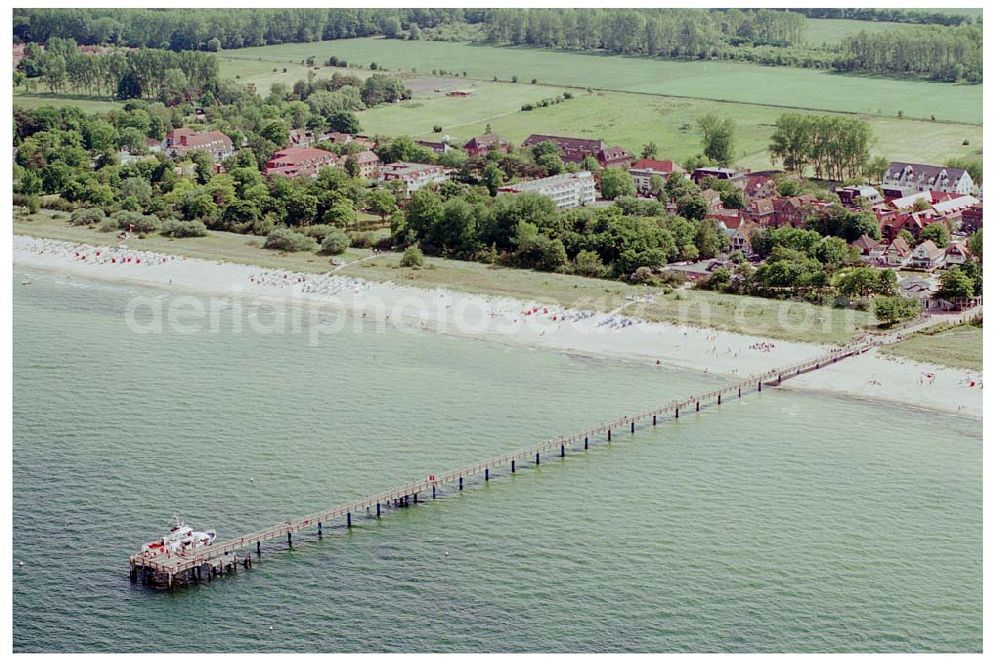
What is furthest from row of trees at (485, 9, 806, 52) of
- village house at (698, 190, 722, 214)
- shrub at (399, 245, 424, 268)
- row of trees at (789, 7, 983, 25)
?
shrub at (399, 245, 424, 268)

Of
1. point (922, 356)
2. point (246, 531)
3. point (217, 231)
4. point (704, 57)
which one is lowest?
point (246, 531)

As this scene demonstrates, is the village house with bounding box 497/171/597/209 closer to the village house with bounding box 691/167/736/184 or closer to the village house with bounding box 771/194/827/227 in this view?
the village house with bounding box 691/167/736/184


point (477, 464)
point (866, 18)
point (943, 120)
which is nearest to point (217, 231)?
point (477, 464)

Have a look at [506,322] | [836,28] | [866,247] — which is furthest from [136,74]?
[866,247]

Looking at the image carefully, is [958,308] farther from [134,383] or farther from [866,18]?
[866,18]

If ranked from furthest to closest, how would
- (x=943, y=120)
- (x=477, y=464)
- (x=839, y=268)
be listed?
(x=943, y=120)
(x=839, y=268)
(x=477, y=464)

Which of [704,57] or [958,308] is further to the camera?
[704,57]

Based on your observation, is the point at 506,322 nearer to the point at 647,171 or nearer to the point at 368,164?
the point at 647,171
